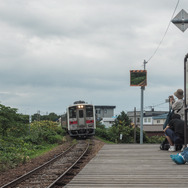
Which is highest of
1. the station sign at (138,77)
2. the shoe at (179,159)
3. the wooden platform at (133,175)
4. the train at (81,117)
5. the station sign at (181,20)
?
the station sign at (138,77)

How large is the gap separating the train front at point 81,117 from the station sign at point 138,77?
522 centimetres

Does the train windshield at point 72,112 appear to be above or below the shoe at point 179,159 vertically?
above

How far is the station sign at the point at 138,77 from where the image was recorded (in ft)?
102

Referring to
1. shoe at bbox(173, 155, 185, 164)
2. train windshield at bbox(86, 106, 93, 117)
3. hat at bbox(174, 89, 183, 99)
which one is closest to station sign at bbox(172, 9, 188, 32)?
hat at bbox(174, 89, 183, 99)

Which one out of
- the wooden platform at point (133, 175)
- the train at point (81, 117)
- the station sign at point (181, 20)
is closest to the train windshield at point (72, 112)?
the train at point (81, 117)

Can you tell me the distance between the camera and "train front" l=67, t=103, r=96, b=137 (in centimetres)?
2819

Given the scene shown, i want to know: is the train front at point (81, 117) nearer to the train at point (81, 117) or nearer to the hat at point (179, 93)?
the train at point (81, 117)

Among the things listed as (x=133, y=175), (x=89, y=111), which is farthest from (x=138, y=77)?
(x=133, y=175)

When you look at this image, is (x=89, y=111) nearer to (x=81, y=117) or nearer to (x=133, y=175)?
(x=81, y=117)

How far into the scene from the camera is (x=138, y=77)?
31.3m

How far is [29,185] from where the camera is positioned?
24.1ft

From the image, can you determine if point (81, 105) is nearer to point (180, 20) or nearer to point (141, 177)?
point (180, 20)

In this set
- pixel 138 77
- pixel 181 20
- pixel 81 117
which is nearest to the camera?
pixel 181 20

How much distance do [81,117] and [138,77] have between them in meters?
6.72
